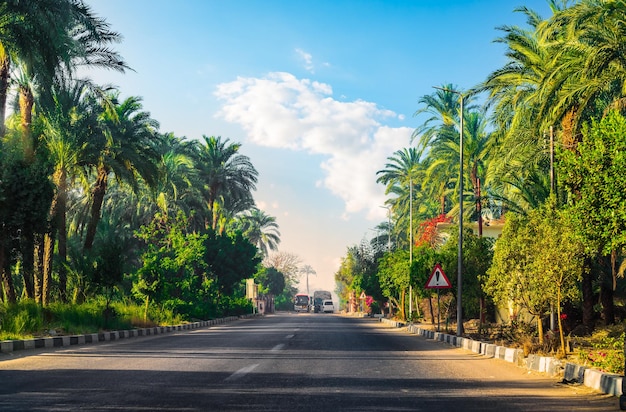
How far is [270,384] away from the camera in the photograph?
411 inches

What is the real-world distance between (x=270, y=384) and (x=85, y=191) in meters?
23.8

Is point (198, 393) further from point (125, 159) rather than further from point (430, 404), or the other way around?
point (125, 159)

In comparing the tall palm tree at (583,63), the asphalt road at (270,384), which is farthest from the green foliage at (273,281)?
the asphalt road at (270,384)

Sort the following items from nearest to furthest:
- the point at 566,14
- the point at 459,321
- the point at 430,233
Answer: the point at 566,14 → the point at 459,321 → the point at 430,233

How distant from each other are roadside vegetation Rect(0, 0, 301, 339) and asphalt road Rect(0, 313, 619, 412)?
576cm

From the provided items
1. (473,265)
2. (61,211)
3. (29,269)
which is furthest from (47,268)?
(473,265)

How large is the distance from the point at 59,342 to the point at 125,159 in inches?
563

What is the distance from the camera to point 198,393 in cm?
934

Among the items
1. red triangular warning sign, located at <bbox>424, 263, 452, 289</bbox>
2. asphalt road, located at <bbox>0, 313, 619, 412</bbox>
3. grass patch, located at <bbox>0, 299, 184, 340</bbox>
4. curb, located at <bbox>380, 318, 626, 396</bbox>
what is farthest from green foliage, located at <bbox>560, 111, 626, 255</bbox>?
grass patch, located at <bbox>0, 299, 184, 340</bbox>

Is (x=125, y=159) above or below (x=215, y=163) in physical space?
below

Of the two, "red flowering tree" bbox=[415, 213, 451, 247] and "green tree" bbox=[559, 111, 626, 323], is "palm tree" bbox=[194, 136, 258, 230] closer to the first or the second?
"red flowering tree" bbox=[415, 213, 451, 247]

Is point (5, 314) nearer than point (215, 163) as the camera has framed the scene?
Yes

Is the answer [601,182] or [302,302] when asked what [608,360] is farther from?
[302,302]

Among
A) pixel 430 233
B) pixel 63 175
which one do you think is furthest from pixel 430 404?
pixel 430 233
